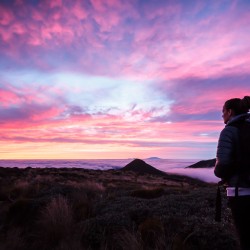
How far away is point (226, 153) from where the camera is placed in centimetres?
376

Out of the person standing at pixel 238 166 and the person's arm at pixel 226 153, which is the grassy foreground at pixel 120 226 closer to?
the person standing at pixel 238 166

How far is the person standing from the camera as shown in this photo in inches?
147

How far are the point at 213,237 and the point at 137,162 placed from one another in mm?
69950

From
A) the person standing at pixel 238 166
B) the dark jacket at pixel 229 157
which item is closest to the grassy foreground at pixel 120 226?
the person standing at pixel 238 166

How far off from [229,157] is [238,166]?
0.13m

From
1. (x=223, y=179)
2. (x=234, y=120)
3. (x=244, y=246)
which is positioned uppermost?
(x=234, y=120)

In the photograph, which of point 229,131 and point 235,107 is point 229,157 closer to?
point 229,131

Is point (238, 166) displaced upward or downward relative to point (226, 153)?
downward

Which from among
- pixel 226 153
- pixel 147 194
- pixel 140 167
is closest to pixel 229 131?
pixel 226 153

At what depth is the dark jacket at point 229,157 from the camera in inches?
147

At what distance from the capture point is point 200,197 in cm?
1075

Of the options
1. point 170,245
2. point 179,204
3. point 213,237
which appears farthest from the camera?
point 179,204

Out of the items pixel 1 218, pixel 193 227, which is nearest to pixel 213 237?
pixel 193 227

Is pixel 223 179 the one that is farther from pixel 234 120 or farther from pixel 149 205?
pixel 149 205
